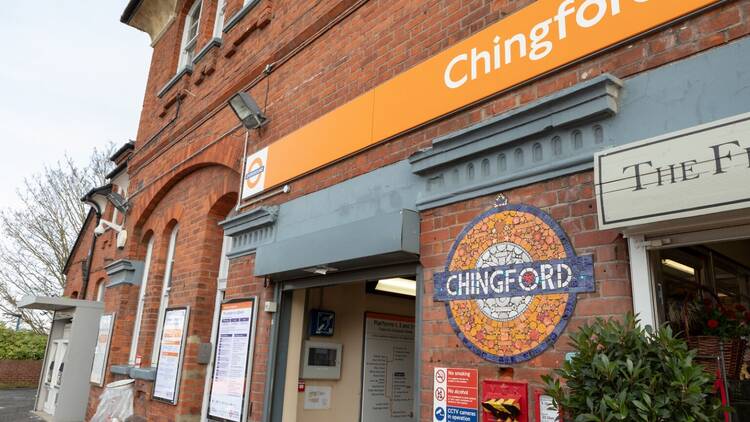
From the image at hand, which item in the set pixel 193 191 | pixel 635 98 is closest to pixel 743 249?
pixel 635 98

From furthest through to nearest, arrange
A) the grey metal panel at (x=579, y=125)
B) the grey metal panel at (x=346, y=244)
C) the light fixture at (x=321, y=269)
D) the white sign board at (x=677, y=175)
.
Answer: the light fixture at (x=321, y=269) < the grey metal panel at (x=346, y=244) < the grey metal panel at (x=579, y=125) < the white sign board at (x=677, y=175)

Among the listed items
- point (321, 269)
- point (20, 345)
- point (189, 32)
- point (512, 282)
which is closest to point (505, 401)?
point (512, 282)

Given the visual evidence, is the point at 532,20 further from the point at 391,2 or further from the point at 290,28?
the point at 290,28

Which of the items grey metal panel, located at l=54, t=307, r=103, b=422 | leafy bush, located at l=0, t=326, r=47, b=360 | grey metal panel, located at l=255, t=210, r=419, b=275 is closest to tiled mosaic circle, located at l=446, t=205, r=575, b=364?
grey metal panel, located at l=255, t=210, r=419, b=275

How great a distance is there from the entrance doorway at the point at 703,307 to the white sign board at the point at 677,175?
364 millimetres

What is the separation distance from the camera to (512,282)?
3.25 meters

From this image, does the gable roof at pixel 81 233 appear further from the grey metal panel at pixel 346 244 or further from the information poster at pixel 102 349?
the grey metal panel at pixel 346 244

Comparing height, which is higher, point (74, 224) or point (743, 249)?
point (74, 224)

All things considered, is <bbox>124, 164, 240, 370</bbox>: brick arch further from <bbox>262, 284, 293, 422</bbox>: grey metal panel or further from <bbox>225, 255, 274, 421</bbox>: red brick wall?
<bbox>262, 284, 293, 422</bbox>: grey metal panel

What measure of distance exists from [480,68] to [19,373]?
989 inches

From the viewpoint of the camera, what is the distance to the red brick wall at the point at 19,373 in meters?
22.0

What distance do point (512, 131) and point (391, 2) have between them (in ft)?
7.22

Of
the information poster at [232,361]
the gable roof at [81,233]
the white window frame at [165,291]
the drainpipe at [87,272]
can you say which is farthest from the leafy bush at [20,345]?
the information poster at [232,361]

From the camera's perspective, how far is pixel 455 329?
355cm
